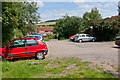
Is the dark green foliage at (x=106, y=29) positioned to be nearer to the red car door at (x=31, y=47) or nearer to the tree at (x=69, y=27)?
the tree at (x=69, y=27)

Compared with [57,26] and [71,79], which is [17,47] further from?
[57,26]

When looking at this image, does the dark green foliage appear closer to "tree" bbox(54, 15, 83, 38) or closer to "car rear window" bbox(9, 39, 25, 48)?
"tree" bbox(54, 15, 83, 38)

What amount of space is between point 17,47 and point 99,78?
6127 mm

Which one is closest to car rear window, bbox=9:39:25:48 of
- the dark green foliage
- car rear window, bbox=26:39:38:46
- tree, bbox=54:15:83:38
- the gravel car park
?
car rear window, bbox=26:39:38:46

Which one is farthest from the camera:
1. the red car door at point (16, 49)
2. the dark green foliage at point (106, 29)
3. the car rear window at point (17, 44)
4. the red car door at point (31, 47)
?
the dark green foliage at point (106, 29)

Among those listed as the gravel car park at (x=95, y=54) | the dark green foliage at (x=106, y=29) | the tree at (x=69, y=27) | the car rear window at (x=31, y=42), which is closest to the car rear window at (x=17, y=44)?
the car rear window at (x=31, y=42)

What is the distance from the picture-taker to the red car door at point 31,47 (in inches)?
361

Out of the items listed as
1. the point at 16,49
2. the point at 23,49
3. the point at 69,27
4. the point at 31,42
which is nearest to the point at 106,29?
the point at 69,27

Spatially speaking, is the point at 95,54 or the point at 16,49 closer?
the point at 16,49

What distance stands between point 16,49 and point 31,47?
1.03 m

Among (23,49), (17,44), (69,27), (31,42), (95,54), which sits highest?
(69,27)

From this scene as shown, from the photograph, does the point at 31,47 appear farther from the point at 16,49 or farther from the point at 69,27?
the point at 69,27

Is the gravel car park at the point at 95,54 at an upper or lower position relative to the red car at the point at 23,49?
lower

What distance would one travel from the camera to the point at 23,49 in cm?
906
